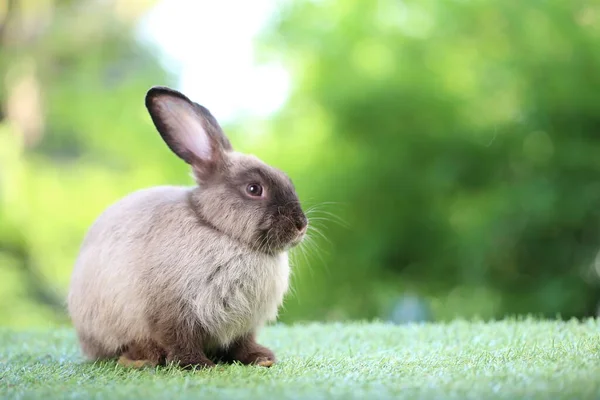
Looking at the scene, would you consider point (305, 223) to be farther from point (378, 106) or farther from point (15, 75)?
point (15, 75)

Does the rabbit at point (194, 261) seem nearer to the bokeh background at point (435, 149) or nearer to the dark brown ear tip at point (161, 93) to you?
the dark brown ear tip at point (161, 93)

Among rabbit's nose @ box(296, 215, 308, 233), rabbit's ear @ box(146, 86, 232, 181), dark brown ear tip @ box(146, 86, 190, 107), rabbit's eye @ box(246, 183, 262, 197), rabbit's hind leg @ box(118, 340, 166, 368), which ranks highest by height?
dark brown ear tip @ box(146, 86, 190, 107)

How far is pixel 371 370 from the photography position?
68.4 inches

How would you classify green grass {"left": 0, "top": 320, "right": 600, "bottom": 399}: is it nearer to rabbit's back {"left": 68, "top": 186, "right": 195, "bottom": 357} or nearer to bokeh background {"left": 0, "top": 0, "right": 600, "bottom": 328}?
rabbit's back {"left": 68, "top": 186, "right": 195, "bottom": 357}

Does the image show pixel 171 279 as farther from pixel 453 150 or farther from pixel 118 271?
pixel 453 150

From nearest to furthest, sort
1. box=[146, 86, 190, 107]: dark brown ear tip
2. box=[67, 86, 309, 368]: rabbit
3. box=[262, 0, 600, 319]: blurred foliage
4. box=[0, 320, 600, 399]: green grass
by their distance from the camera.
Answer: box=[0, 320, 600, 399]: green grass → box=[67, 86, 309, 368]: rabbit → box=[146, 86, 190, 107]: dark brown ear tip → box=[262, 0, 600, 319]: blurred foliage

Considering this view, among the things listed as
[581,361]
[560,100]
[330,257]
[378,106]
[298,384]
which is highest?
[560,100]

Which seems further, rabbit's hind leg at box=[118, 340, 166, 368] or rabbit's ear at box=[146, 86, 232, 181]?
rabbit's ear at box=[146, 86, 232, 181]

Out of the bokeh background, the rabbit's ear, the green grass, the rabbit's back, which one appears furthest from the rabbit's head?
the bokeh background

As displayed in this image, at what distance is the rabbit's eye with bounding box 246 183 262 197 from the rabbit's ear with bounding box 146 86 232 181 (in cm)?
12

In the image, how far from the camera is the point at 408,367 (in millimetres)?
1763

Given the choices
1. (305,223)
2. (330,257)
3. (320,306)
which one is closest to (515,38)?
(330,257)

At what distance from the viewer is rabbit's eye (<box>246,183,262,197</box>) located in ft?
6.40

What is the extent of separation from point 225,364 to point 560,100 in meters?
3.07
